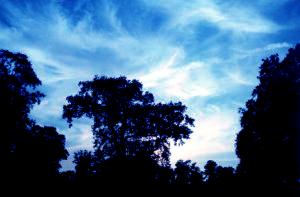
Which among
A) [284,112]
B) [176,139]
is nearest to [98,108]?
[176,139]

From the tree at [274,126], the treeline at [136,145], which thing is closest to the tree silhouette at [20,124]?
the treeline at [136,145]

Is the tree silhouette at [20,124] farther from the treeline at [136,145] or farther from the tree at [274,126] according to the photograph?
the tree at [274,126]

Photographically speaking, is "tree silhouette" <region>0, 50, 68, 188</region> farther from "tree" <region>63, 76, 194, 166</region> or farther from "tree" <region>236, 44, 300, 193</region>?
Result: "tree" <region>236, 44, 300, 193</region>

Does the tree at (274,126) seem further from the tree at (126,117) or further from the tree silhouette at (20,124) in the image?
the tree silhouette at (20,124)

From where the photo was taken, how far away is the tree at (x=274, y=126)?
90.0ft

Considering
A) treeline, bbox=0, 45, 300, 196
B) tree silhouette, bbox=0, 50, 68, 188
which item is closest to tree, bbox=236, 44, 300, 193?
treeline, bbox=0, 45, 300, 196

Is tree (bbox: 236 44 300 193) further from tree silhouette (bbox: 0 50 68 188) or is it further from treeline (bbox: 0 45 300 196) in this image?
tree silhouette (bbox: 0 50 68 188)

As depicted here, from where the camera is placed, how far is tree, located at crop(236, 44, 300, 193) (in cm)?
2744

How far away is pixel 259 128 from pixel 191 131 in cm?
921

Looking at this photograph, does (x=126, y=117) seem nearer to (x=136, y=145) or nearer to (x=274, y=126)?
(x=136, y=145)

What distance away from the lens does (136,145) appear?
3384 cm

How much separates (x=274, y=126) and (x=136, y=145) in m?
14.5

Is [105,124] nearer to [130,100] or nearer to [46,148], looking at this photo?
[130,100]

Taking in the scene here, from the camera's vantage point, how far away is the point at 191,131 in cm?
3656
